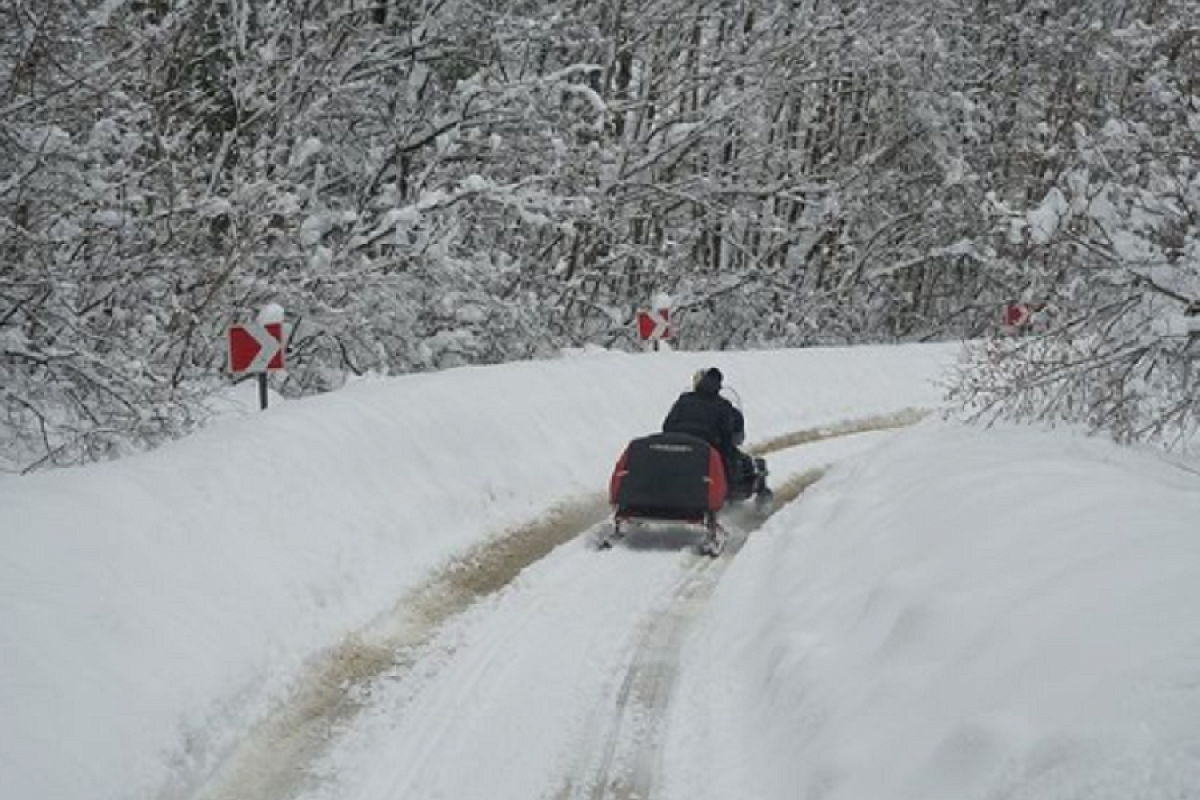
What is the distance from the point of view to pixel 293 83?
1530 centimetres

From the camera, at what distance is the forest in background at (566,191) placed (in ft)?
32.1

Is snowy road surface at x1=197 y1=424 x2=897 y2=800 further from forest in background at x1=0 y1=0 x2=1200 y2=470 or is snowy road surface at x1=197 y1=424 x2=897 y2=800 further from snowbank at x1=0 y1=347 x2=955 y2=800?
forest in background at x1=0 y1=0 x2=1200 y2=470

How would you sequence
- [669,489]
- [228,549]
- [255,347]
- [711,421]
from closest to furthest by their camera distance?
[228,549] < [669,489] < [255,347] < [711,421]

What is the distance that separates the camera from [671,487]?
9.97 m

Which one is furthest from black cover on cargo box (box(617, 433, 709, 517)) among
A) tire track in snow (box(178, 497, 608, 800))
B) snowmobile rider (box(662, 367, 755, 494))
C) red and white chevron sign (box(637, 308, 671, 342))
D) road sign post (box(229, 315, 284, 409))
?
red and white chevron sign (box(637, 308, 671, 342))

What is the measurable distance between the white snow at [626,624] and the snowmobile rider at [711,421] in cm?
112

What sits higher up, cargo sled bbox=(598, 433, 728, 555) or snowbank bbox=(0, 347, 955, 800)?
snowbank bbox=(0, 347, 955, 800)

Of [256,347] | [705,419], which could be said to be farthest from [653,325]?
[256,347]

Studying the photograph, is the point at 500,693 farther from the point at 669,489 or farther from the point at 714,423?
the point at 714,423

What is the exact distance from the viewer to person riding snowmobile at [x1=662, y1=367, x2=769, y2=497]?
11.1 metres

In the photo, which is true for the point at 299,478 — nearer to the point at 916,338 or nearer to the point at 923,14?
the point at 923,14

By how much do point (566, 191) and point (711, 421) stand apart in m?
10.2

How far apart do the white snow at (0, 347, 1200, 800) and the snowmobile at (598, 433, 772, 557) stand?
0.38 m

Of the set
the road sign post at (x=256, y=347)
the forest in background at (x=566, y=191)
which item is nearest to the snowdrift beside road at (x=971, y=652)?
the forest in background at (x=566, y=191)
